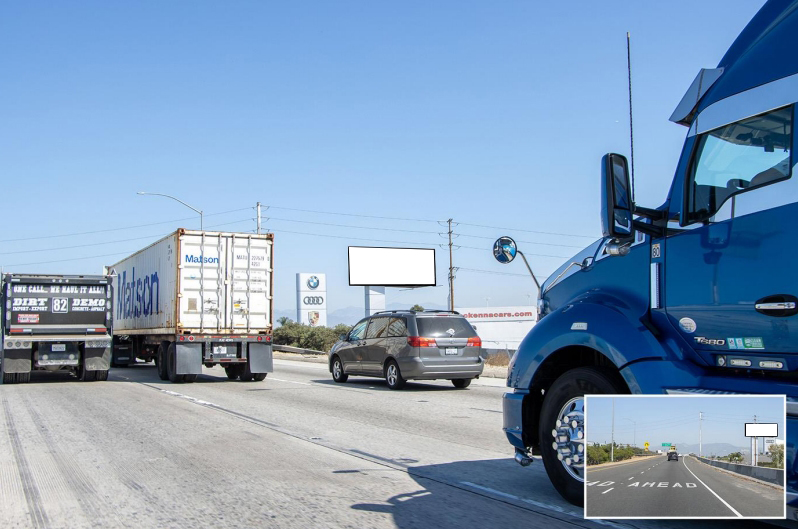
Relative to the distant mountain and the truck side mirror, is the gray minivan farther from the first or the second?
the distant mountain

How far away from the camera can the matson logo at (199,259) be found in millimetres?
19125

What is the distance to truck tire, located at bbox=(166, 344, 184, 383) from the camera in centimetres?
1878

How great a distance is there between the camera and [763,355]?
4125 millimetres

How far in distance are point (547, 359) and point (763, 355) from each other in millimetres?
1665

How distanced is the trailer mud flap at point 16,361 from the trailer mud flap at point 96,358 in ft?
4.37

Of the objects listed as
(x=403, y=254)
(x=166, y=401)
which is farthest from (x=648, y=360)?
(x=403, y=254)

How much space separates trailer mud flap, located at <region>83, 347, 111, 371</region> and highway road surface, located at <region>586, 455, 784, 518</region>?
18050mm

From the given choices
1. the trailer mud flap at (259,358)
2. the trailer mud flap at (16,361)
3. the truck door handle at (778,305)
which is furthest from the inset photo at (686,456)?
the trailer mud flap at (16,361)

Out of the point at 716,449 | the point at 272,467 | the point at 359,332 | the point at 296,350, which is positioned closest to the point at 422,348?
the point at 359,332

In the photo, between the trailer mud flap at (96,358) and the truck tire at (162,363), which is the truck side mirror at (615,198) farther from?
the trailer mud flap at (96,358)

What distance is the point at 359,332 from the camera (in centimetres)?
1820

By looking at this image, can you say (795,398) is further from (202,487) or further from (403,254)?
(403,254)

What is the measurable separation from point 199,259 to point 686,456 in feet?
55.4

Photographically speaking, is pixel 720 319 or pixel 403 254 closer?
pixel 720 319
